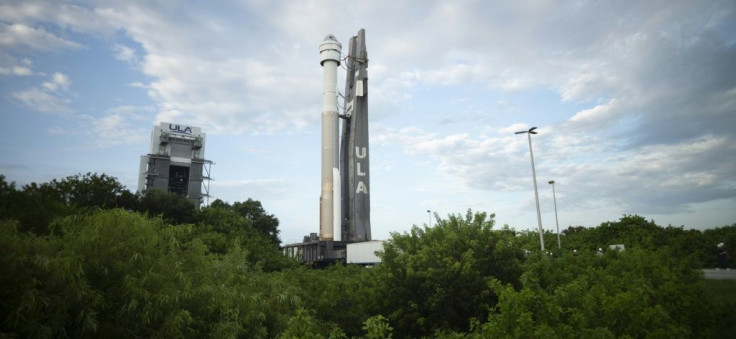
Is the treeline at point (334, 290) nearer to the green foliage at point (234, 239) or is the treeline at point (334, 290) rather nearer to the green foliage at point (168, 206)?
the green foliage at point (234, 239)

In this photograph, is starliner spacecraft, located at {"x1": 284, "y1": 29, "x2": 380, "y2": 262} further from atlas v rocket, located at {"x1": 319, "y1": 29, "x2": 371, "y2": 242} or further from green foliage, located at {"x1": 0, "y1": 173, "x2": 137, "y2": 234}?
green foliage, located at {"x1": 0, "y1": 173, "x2": 137, "y2": 234}

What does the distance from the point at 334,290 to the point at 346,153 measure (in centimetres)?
3186

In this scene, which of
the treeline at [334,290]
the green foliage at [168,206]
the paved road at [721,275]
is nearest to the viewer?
the treeline at [334,290]

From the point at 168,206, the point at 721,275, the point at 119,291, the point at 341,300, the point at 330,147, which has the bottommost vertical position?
the point at 341,300

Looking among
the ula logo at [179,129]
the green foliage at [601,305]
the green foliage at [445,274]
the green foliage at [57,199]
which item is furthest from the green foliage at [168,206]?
the ula logo at [179,129]

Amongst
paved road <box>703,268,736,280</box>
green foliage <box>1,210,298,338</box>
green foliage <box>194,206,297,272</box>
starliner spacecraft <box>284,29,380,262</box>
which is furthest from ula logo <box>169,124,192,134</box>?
paved road <box>703,268,736,280</box>

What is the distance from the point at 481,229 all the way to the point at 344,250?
29.7 metres

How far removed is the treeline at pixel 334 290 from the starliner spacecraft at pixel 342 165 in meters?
20.9

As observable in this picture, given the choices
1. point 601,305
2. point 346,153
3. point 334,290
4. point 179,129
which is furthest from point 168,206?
point 601,305

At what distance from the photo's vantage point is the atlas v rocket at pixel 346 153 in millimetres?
51031

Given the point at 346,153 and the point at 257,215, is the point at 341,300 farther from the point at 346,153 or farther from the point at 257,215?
the point at 257,215

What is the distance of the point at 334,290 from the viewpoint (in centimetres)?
2364

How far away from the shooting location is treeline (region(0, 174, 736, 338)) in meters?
11.5

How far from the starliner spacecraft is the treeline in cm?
2087
